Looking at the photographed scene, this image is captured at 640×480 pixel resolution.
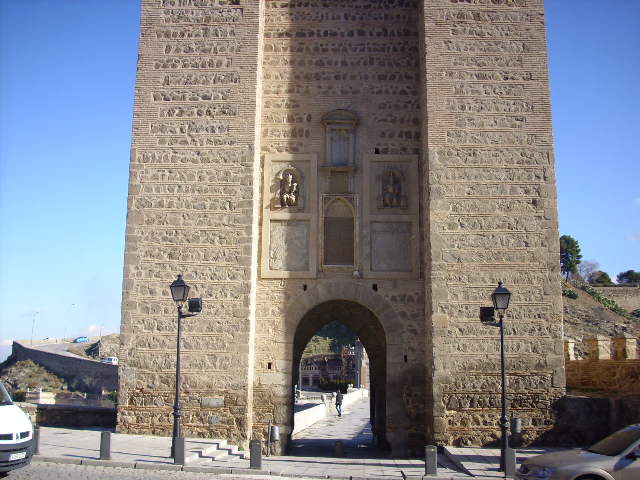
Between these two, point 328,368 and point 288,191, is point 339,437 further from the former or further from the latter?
point 328,368

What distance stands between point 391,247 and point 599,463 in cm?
698

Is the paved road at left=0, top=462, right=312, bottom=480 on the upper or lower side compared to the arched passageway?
lower

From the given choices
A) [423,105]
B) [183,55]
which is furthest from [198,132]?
[423,105]

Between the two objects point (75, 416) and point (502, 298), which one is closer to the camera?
point (502, 298)

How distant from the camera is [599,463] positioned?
22.6ft

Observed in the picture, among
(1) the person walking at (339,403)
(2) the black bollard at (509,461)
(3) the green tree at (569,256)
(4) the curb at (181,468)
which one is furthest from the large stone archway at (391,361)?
(3) the green tree at (569,256)

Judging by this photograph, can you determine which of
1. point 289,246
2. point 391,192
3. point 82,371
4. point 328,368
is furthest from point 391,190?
point 328,368

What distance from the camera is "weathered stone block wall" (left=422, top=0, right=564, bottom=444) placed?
478 inches

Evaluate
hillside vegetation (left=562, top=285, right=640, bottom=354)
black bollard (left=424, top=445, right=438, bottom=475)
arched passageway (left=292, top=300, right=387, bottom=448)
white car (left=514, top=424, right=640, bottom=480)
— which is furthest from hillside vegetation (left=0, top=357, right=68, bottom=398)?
white car (left=514, top=424, right=640, bottom=480)

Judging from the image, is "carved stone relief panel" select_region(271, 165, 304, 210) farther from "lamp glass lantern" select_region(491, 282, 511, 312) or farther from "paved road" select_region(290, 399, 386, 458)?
"paved road" select_region(290, 399, 386, 458)

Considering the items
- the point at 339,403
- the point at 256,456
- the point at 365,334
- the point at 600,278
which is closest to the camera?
the point at 256,456

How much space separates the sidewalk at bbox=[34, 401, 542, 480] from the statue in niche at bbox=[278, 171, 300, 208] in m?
4.82

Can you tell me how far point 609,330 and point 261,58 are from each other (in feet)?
132

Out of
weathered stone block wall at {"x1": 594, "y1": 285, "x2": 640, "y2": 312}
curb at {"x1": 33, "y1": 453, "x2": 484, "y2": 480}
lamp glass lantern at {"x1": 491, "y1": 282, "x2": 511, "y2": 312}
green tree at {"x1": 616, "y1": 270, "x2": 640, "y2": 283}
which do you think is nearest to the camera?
curb at {"x1": 33, "y1": 453, "x2": 484, "y2": 480}
